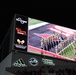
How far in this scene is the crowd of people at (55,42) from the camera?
10.3m

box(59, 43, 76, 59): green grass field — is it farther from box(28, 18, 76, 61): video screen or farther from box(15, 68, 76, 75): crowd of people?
box(15, 68, 76, 75): crowd of people

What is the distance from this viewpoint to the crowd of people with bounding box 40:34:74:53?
10.3m

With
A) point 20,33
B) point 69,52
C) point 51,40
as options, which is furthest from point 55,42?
point 20,33

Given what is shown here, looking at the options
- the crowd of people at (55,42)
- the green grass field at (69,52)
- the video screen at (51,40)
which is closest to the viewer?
the video screen at (51,40)

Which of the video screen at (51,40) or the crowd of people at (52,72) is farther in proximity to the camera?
the video screen at (51,40)

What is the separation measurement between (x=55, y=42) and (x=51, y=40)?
236 mm

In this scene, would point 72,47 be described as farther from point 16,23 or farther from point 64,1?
point 16,23

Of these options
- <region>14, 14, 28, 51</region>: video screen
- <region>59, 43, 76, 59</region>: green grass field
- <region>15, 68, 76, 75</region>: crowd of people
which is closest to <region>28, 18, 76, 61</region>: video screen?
<region>59, 43, 76, 59</region>: green grass field

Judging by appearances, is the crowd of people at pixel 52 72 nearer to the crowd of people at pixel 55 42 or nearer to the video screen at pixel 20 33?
the video screen at pixel 20 33

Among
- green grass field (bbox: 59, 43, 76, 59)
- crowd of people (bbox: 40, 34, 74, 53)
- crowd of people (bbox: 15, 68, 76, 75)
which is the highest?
crowd of people (bbox: 40, 34, 74, 53)

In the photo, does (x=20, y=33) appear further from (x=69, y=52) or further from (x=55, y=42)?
(x=69, y=52)

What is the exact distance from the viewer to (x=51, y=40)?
34.7 ft

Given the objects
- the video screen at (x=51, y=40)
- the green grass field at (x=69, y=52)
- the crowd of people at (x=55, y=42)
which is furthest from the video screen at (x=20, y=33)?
the green grass field at (x=69, y=52)

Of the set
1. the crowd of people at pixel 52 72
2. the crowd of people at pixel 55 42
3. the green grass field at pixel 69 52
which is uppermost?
the crowd of people at pixel 55 42
